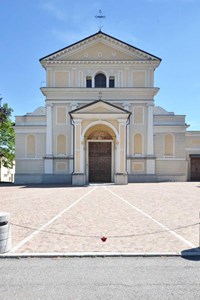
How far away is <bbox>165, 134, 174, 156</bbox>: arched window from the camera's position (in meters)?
28.4

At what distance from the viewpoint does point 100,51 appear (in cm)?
2859

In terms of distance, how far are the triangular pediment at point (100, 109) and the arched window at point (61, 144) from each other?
417cm

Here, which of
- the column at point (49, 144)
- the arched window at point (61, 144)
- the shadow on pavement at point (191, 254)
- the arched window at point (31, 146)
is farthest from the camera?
the arched window at point (31, 146)

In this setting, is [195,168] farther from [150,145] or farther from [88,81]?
[88,81]

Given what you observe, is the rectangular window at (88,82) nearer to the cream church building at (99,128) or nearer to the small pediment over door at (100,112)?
the cream church building at (99,128)

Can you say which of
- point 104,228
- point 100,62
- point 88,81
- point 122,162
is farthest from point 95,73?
point 104,228

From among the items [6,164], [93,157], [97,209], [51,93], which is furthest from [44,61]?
[97,209]

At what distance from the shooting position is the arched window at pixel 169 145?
93.1 ft

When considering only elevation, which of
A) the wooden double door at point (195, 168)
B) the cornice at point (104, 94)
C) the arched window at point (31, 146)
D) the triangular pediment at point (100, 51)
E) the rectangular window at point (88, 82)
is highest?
the triangular pediment at point (100, 51)

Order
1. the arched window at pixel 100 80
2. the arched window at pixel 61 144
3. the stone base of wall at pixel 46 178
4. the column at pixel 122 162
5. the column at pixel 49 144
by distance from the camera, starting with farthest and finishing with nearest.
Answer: the arched window at pixel 100 80
the arched window at pixel 61 144
the column at pixel 49 144
the stone base of wall at pixel 46 178
the column at pixel 122 162

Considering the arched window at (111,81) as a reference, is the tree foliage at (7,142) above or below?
below

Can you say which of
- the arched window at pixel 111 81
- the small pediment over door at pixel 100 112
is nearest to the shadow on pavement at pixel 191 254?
the small pediment over door at pixel 100 112

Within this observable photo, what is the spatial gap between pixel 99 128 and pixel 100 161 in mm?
3166

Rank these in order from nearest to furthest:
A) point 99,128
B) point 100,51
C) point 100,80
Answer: point 99,128, point 100,51, point 100,80
